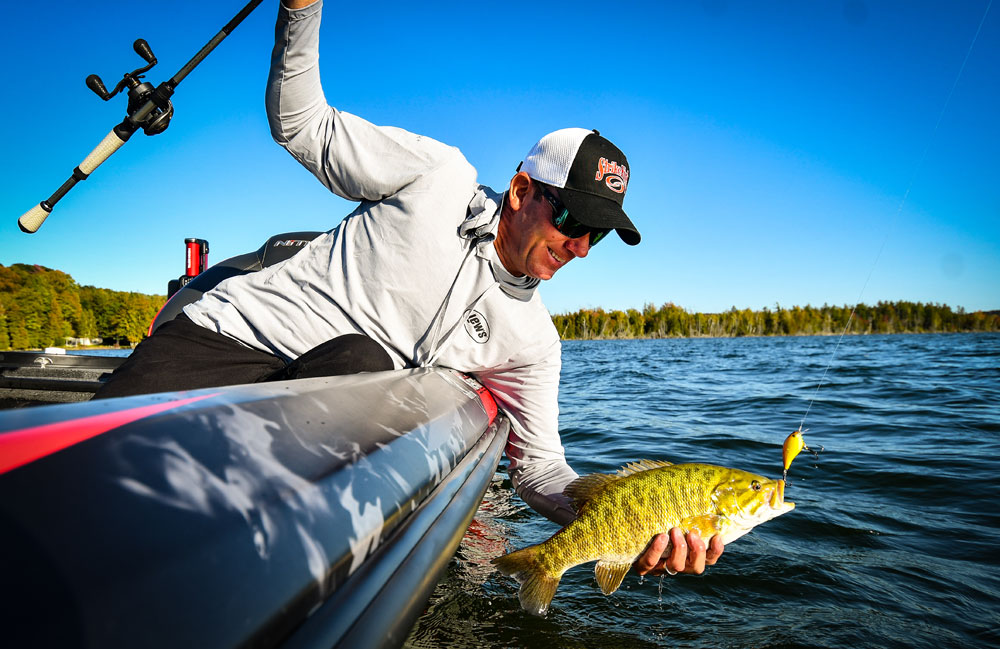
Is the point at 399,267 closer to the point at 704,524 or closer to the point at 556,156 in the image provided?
the point at 556,156

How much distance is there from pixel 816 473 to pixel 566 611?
13.3 feet

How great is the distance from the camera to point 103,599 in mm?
666

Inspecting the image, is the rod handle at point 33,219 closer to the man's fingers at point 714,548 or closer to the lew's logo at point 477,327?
the lew's logo at point 477,327

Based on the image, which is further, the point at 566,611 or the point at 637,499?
the point at 566,611

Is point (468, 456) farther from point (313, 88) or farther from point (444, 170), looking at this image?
point (313, 88)

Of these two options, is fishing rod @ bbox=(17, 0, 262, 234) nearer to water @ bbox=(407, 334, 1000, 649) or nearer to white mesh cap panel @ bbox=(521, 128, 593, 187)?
white mesh cap panel @ bbox=(521, 128, 593, 187)

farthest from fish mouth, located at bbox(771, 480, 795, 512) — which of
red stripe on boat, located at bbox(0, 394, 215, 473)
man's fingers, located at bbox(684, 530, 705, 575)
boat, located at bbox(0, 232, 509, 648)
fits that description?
red stripe on boat, located at bbox(0, 394, 215, 473)

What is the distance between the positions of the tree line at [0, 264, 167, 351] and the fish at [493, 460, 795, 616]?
20.0ft

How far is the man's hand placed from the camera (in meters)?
2.41

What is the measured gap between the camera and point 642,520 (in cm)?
243

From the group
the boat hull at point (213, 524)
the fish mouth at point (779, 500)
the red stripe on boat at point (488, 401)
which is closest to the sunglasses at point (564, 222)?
the red stripe on boat at point (488, 401)

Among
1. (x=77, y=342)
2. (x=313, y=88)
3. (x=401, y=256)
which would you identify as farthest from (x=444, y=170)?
(x=77, y=342)

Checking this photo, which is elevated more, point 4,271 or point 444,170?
point 4,271

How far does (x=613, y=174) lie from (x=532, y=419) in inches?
60.8
